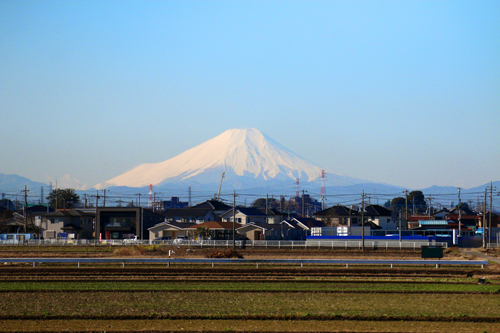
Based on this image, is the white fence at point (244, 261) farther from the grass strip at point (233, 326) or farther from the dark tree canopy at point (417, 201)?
the dark tree canopy at point (417, 201)

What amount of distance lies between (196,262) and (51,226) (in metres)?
50.9

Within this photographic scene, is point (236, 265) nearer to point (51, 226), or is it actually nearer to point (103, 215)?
point (103, 215)

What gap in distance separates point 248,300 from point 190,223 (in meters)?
62.7

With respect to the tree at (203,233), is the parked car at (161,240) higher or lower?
lower

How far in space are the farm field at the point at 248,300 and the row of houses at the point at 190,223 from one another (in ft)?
133

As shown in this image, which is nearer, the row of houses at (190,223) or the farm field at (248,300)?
the farm field at (248,300)

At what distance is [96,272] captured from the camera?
32.3 m

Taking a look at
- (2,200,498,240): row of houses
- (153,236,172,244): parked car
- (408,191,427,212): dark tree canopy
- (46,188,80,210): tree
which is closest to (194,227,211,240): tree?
(2,200,498,240): row of houses

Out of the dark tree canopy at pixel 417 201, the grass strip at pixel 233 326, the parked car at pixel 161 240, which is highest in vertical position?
the dark tree canopy at pixel 417 201

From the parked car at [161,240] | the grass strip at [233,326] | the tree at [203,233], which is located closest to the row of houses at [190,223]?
the tree at [203,233]

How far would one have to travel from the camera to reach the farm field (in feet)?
55.3

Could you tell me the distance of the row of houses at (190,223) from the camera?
76812 mm

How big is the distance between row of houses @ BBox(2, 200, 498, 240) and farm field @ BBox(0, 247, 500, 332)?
4054 cm

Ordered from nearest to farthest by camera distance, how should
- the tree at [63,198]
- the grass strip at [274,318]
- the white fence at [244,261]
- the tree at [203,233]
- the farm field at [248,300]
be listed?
1. the farm field at [248,300]
2. the grass strip at [274,318]
3. the white fence at [244,261]
4. the tree at [203,233]
5. the tree at [63,198]
